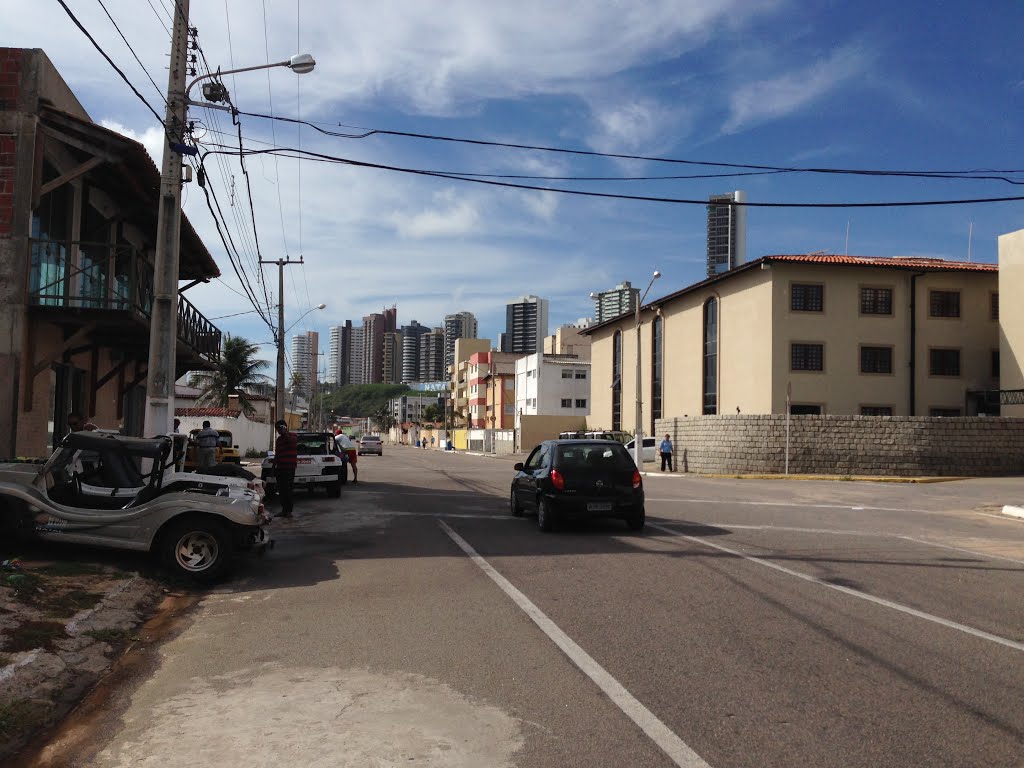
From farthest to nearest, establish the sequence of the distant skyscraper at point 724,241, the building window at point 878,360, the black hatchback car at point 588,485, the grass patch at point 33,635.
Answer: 1. the distant skyscraper at point 724,241
2. the building window at point 878,360
3. the black hatchback car at point 588,485
4. the grass patch at point 33,635

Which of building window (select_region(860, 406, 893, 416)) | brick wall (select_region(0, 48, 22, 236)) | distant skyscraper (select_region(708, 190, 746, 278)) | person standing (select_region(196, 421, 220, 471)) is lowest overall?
person standing (select_region(196, 421, 220, 471))

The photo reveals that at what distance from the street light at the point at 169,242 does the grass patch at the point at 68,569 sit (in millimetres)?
5342

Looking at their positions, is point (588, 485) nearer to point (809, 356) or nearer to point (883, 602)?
point (883, 602)

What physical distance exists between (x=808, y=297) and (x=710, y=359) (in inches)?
271

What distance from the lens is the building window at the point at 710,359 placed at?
1640 inches

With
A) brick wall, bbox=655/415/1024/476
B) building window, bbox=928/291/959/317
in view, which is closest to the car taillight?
brick wall, bbox=655/415/1024/476

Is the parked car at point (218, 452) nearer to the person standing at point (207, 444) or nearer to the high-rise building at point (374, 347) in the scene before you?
the person standing at point (207, 444)

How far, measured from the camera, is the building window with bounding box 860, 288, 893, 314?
37344 millimetres

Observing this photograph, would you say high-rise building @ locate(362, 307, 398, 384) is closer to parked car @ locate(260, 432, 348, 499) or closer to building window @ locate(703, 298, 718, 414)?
building window @ locate(703, 298, 718, 414)

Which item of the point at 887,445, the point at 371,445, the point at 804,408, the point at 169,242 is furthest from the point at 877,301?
the point at 371,445

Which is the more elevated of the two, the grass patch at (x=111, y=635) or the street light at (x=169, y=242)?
the street light at (x=169, y=242)

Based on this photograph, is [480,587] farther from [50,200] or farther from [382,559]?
[50,200]

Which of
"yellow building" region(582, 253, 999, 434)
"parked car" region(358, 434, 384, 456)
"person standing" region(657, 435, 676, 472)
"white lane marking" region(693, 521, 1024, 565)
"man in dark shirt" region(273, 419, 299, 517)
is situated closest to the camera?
"white lane marking" region(693, 521, 1024, 565)

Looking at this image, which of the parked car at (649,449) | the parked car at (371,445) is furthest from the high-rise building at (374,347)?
the parked car at (649,449)
